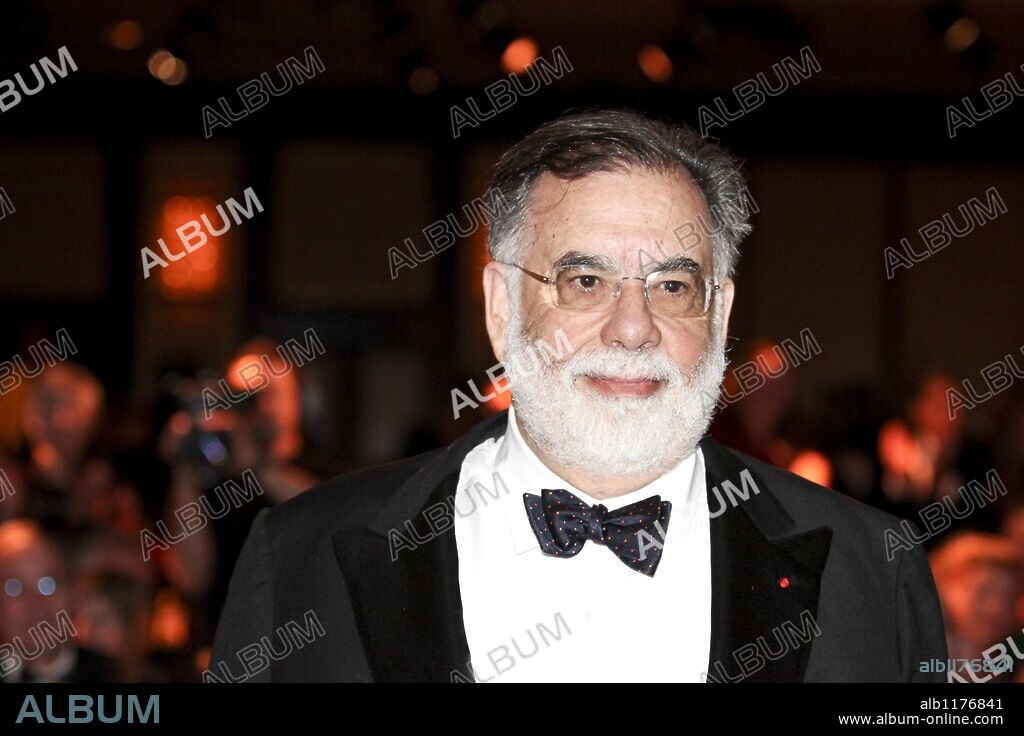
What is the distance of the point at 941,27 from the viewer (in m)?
5.86

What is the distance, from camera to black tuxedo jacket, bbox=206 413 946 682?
194 centimetres

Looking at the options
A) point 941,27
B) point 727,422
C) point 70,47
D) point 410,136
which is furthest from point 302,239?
point 727,422

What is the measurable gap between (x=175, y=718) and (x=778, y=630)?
98cm

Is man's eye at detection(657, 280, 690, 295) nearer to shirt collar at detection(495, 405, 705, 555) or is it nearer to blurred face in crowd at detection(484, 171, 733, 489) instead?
blurred face in crowd at detection(484, 171, 733, 489)

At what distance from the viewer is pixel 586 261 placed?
6.80ft

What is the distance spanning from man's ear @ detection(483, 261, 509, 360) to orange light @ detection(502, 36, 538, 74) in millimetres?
4307

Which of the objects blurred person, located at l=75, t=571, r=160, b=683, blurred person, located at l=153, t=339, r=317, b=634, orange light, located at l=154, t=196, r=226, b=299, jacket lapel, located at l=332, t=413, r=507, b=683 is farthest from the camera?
orange light, located at l=154, t=196, r=226, b=299

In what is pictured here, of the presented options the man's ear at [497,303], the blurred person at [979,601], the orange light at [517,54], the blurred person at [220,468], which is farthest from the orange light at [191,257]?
the man's ear at [497,303]

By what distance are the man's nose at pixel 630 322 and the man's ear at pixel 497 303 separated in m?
0.27

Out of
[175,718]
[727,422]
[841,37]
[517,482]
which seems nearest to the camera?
[175,718]

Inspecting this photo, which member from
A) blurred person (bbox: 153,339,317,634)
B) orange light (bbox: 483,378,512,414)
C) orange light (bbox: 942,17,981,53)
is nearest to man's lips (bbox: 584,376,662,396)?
blurred person (bbox: 153,339,317,634)

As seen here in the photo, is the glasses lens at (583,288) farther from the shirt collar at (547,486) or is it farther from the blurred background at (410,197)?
the blurred background at (410,197)

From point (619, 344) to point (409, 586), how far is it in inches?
21.3

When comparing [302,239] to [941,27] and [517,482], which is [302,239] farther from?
[517,482]
